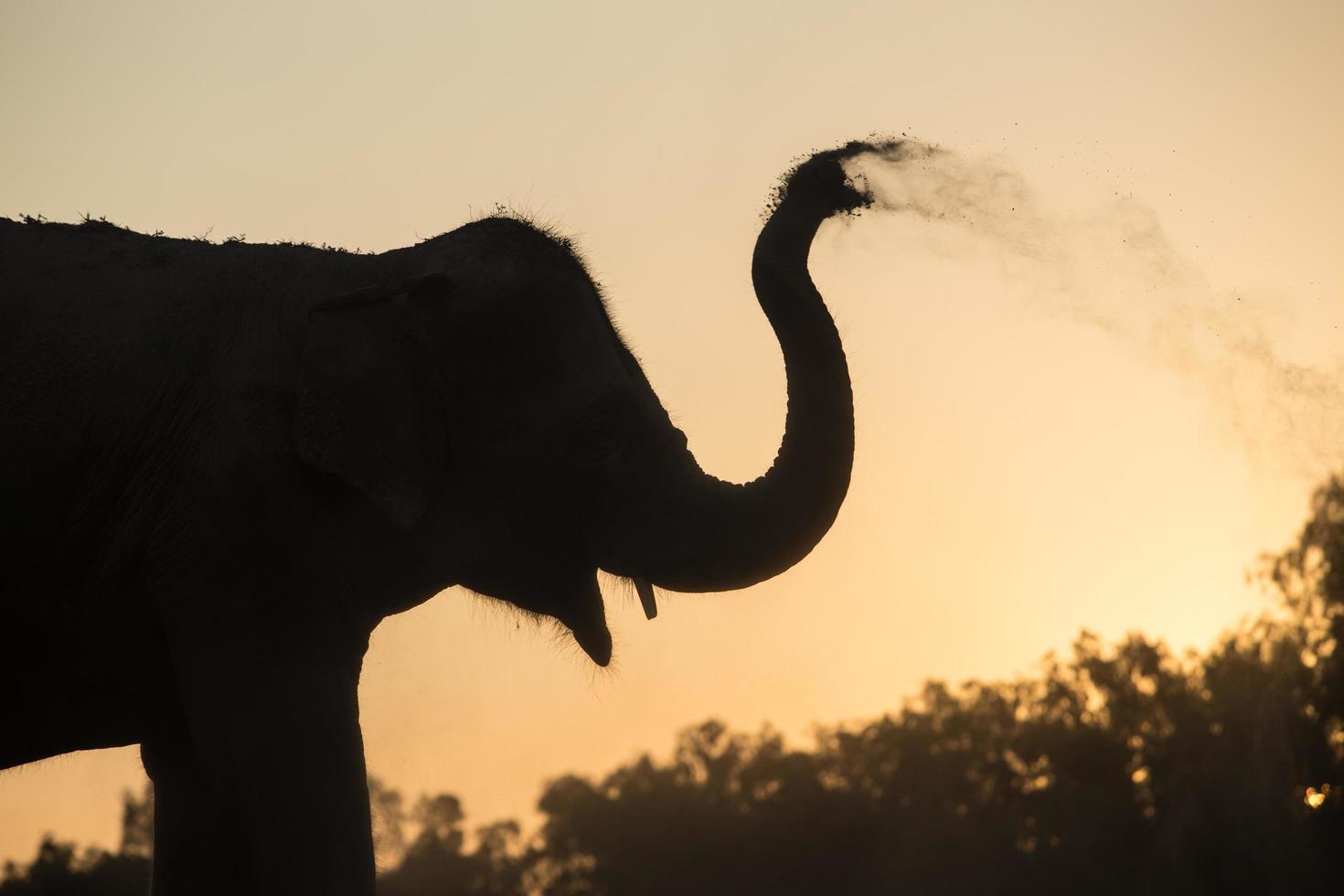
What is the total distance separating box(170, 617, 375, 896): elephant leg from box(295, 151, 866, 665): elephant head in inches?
22.8

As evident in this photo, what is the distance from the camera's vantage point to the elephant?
17.1 feet

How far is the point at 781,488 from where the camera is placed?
6277 mm

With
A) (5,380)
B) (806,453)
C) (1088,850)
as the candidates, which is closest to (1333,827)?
(1088,850)

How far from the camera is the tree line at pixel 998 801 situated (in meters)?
31.4

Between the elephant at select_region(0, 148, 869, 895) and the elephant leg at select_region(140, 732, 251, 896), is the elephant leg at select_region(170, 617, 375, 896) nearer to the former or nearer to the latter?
the elephant at select_region(0, 148, 869, 895)

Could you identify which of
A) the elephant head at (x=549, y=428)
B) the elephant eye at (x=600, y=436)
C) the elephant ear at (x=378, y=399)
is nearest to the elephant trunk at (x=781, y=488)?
the elephant head at (x=549, y=428)

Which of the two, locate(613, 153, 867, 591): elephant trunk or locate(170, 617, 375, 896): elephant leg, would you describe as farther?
locate(613, 153, 867, 591): elephant trunk

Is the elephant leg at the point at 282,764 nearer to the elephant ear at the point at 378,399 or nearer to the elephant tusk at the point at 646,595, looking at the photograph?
the elephant ear at the point at 378,399

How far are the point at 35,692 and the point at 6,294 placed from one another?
44.3 inches

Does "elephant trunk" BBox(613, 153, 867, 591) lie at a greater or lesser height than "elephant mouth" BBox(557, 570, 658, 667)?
greater

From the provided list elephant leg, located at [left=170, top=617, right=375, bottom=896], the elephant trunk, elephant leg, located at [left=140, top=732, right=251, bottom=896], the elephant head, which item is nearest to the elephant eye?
the elephant head

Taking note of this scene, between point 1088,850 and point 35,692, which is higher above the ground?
point 1088,850

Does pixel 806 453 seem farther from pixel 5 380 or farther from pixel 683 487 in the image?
pixel 5 380

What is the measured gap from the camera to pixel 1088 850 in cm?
4012
